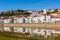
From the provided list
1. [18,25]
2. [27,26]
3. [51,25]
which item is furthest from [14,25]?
[51,25]

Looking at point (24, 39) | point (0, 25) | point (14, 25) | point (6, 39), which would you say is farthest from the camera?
point (0, 25)

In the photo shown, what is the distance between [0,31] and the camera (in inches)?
413

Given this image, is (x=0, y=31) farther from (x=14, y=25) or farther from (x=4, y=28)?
(x=14, y=25)

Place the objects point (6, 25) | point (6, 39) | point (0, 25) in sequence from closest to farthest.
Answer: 1. point (6, 39)
2. point (6, 25)
3. point (0, 25)

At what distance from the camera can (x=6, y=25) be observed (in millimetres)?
9992

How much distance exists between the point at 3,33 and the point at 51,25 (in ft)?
8.83

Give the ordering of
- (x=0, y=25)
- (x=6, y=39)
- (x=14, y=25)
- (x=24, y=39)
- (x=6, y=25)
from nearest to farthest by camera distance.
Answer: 1. (x=24, y=39)
2. (x=6, y=39)
3. (x=14, y=25)
4. (x=6, y=25)
5. (x=0, y=25)

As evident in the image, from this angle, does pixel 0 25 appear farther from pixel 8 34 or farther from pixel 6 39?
pixel 6 39

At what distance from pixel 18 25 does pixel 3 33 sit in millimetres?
923

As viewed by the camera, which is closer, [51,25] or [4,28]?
[51,25]

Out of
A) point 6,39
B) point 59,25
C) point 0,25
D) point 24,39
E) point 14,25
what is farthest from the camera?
point 0,25

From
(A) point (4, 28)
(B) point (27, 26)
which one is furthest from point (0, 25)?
(B) point (27, 26)

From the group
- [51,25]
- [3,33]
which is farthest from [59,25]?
[3,33]

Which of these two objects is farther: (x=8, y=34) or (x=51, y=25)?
(x=8, y=34)
